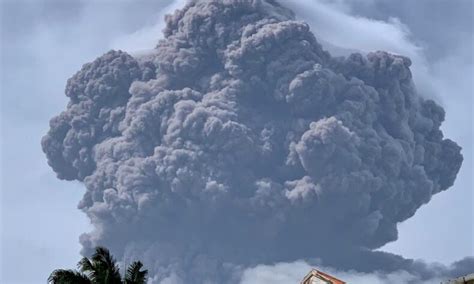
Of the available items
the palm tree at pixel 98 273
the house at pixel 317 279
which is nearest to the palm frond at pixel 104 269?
the palm tree at pixel 98 273

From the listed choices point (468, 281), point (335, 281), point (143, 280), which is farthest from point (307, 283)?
point (143, 280)

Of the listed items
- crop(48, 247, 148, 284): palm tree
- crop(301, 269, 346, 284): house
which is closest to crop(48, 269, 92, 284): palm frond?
crop(48, 247, 148, 284): palm tree

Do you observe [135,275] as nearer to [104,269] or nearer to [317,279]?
[104,269]

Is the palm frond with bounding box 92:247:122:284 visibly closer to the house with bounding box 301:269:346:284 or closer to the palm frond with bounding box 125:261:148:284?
the palm frond with bounding box 125:261:148:284

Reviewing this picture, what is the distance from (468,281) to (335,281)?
590cm

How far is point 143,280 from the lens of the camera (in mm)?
41594

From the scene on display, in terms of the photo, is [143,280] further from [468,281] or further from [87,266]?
[468,281]

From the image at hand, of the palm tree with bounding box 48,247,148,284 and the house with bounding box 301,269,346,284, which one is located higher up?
the house with bounding box 301,269,346,284

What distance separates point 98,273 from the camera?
135 ft

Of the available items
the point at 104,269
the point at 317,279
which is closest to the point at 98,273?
the point at 104,269

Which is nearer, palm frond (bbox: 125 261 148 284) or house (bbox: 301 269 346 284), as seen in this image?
palm frond (bbox: 125 261 148 284)

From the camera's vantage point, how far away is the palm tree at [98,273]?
→ 40562mm

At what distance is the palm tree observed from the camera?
133ft

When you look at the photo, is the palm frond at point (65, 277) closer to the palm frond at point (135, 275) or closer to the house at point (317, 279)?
the palm frond at point (135, 275)
